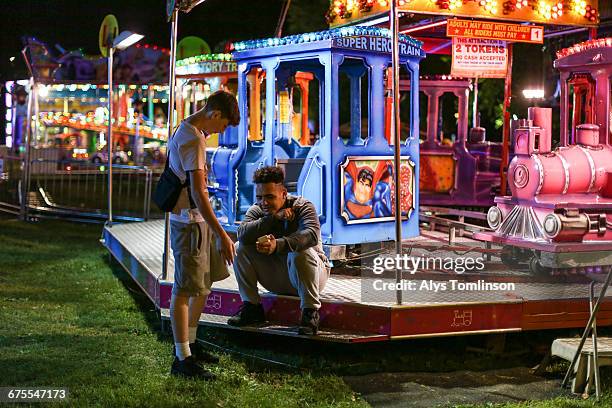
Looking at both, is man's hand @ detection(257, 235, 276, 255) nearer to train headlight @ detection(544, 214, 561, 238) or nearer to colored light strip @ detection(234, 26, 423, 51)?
colored light strip @ detection(234, 26, 423, 51)

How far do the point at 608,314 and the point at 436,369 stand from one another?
141cm

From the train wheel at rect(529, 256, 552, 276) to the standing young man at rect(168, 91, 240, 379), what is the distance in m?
3.42

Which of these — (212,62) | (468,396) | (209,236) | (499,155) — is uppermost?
(212,62)

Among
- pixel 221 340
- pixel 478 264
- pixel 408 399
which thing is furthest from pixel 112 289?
pixel 408 399

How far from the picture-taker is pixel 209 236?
6051 millimetres

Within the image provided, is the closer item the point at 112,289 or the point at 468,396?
the point at 468,396

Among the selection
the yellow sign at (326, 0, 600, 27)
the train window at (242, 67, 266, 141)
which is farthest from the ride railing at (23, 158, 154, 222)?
the yellow sign at (326, 0, 600, 27)

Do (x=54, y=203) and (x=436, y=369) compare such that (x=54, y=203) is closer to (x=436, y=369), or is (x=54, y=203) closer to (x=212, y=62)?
(x=212, y=62)

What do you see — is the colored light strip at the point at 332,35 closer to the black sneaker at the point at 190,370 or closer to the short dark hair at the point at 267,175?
the short dark hair at the point at 267,175

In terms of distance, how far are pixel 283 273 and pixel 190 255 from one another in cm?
98

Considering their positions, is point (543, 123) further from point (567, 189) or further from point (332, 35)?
point (332, 35)

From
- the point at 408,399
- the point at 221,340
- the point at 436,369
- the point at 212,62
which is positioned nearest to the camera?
the point at 408,399

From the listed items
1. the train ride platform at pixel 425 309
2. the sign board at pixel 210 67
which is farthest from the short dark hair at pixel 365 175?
the sign board at pixel 210 67

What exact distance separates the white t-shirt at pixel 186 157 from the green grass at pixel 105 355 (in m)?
1.10
